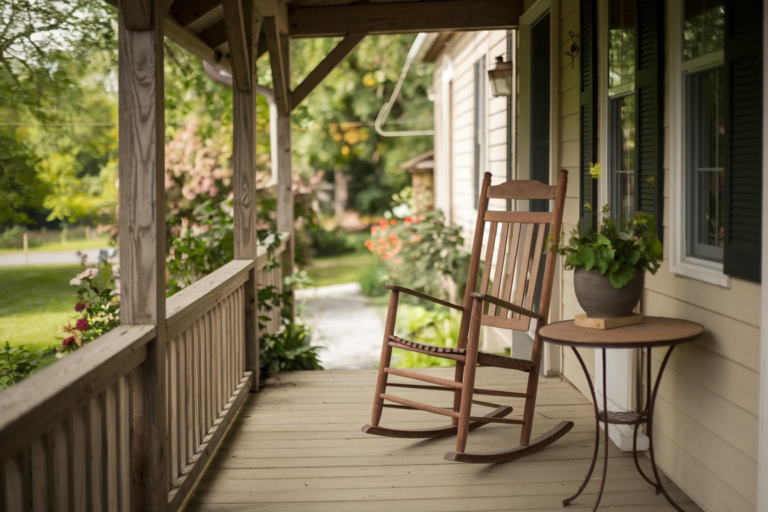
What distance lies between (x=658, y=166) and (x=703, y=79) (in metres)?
0.41

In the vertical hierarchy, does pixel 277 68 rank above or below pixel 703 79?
above

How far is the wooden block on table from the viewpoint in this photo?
293 cm

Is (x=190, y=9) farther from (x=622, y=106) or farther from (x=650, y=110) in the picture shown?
(x=650, y=110)

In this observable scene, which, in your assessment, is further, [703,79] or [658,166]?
[658,166]

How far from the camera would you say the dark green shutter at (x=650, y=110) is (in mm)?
3178

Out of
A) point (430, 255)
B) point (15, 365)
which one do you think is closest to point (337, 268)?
point (430, 255)

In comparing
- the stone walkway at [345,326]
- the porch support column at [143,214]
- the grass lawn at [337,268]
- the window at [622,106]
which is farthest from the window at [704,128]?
the grass lawn at [337,268]

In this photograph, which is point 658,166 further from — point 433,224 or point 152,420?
point 433,224

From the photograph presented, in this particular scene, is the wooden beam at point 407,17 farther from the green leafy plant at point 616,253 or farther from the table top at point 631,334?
the table top at point 631,334

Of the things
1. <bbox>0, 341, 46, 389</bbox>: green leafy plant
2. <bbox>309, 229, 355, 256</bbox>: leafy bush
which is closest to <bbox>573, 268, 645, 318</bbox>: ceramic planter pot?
<bbox>0, 341, 46, 389</bbox>: green leafy plant

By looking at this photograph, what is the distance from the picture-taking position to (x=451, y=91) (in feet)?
34.2

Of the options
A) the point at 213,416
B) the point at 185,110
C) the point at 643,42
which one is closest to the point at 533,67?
the point at 643,42

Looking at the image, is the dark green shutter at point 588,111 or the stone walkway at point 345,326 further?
the stone walkway at point 345,326

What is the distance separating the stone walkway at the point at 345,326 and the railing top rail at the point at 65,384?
3.95 meters
